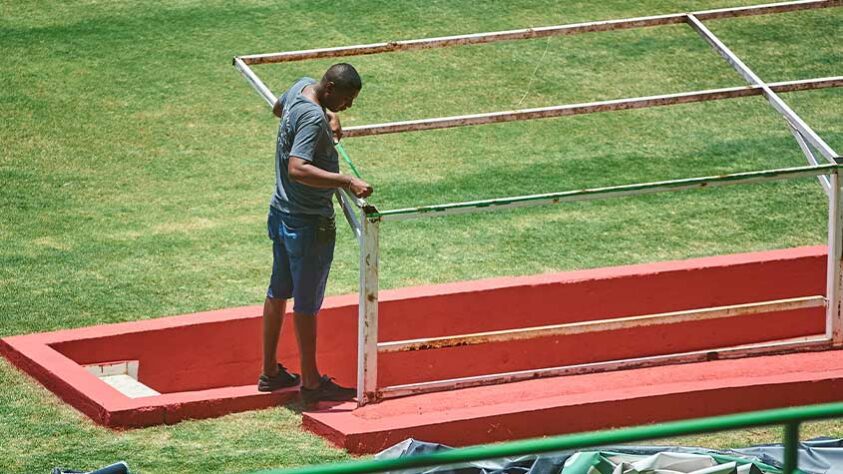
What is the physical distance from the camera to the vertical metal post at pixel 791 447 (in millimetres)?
4387

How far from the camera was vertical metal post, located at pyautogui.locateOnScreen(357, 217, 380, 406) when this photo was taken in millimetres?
6980

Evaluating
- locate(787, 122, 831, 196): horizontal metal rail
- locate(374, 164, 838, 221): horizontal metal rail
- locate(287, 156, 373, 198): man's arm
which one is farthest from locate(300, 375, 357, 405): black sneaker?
locate(787, 122, 831, 196): horizontal metal rail

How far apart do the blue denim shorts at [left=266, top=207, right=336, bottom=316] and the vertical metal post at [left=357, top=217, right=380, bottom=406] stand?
0.32 m

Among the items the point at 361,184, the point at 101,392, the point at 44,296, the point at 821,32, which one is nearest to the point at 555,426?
the point at 361,184

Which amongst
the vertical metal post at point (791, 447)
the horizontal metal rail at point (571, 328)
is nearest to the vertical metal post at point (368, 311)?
the horizontal metal rail at point (571, 328)

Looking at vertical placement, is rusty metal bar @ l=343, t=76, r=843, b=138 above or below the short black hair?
below

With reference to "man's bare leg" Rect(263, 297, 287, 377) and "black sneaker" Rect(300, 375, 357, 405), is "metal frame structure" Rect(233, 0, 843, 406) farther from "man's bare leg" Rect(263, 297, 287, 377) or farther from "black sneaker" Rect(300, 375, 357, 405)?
"man's bare leg" Rect(263, 297, 287, 377)

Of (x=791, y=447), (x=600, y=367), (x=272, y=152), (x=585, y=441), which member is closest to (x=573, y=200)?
(x=600, y=367)

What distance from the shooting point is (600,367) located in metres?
7.57

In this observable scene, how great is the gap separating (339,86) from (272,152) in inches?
164

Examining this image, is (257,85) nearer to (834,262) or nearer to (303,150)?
(303,150)

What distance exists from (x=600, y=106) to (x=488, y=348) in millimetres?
1602

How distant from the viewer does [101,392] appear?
718 centimetres

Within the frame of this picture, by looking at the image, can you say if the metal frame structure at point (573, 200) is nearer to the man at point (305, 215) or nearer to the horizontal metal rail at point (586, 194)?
the horizontal metal rail at point (586, 194)
